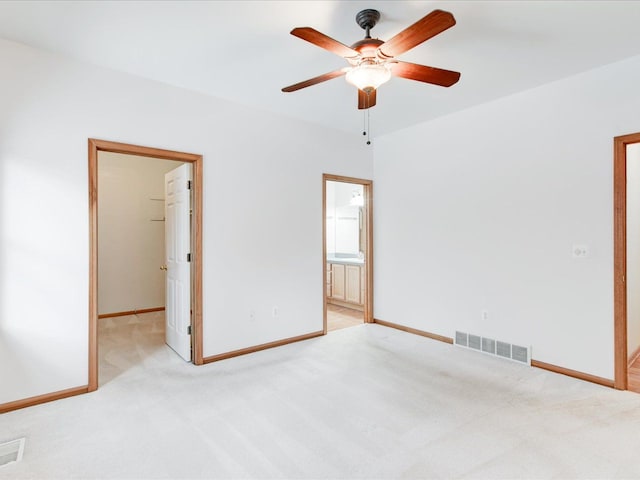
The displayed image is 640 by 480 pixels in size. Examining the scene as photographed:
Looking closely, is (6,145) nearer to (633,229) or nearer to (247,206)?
(247,206)

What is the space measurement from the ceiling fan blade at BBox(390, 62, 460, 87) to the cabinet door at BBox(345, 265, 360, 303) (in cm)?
380

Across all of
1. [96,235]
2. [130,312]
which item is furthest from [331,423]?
[130,312]

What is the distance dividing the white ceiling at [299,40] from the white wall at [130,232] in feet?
9.44

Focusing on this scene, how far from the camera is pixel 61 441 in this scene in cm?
217

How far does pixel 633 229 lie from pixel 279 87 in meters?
3.65

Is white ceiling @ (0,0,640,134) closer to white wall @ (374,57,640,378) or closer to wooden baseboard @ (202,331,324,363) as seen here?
white wall @ (374,57,640,378)

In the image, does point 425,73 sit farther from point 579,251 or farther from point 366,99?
point 579,251

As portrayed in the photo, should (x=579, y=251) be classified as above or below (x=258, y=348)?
above

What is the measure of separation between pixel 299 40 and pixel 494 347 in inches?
135

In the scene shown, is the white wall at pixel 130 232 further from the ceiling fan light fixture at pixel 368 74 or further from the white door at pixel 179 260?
the ceiling fan light fixture at pixel 368 74

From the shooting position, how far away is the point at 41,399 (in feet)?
8.65

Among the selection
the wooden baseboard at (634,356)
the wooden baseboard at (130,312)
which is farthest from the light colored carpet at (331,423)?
the wooden baseboard at (130,312)

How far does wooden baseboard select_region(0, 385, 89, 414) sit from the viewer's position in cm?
252

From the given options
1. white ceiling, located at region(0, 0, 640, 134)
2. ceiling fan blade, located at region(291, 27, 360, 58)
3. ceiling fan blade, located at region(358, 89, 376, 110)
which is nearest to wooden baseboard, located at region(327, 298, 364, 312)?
white ceiling, located at region(0, 0, 640, 134)
